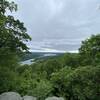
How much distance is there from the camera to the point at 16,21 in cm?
1480

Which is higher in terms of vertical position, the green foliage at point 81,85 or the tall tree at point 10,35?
the tall tree at point 10,35

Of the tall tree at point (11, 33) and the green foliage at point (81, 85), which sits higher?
the tall tree at point (11, 33)

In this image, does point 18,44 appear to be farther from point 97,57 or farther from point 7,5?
point 97,57

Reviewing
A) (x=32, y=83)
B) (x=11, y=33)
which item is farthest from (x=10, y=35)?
(x=32, y=83)

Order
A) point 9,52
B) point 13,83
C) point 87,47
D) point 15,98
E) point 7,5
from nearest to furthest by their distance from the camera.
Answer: point 15,98 → point 7,5 → point 9,52 → point 13,83 → point 87,47

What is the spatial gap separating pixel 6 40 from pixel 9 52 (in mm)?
1251

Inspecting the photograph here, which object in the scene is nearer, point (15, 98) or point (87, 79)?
point (15, 98)

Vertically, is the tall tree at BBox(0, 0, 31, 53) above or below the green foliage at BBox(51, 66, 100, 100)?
above

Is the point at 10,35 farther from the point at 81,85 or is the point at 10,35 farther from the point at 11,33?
the point at 81,85

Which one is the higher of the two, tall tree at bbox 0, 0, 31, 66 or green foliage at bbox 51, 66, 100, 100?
tall tree at bbox 0, 0, 31, 66

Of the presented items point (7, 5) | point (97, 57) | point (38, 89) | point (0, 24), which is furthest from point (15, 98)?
point (97, 57)

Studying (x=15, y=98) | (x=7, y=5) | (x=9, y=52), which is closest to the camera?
(x=15, y=98)

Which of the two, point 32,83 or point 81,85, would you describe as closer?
point 81,85

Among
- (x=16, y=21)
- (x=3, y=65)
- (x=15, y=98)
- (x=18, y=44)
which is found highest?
(x=16, y=21)
